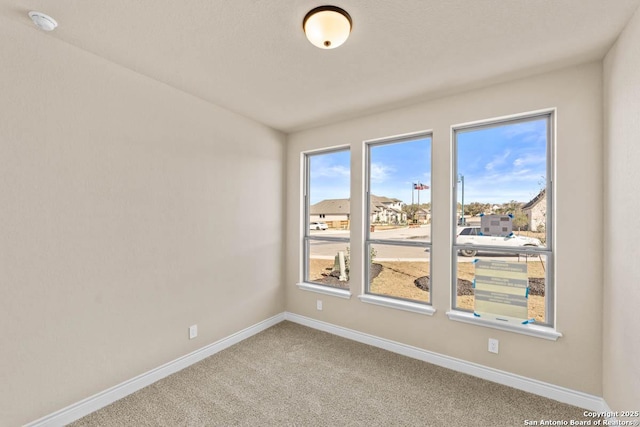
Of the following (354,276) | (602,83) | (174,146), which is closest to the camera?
(602,83)

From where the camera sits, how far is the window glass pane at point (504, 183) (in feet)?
7.97

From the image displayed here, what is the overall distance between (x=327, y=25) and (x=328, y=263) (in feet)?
9.08

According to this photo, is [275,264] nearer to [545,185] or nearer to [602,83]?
[545,185]

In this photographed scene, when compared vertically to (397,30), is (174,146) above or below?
below

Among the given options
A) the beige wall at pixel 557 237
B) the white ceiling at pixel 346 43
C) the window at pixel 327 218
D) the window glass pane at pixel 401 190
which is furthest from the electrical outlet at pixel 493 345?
the white ceiling at pixel 346 43

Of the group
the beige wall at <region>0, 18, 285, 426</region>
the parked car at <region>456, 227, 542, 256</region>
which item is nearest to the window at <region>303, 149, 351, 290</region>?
the beige wall at <region>0, 18, 285, 426</region>

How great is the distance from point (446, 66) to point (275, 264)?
9.67ft

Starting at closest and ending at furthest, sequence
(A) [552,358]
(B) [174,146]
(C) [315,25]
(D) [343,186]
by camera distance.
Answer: (C) [315,25]
(A) [552,358]
(B) [174,146]
(D) [343,186]

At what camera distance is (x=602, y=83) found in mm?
2096

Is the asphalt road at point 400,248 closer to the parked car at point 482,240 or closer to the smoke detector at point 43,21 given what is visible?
the parked car at point 482,240

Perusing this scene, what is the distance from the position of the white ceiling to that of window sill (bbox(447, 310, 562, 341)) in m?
2.13

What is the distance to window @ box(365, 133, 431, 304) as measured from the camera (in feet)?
9.86

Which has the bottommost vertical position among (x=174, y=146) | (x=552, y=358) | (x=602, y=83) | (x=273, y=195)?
(x=552, y=358)

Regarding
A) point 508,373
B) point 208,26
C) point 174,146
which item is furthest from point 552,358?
point 174,146
